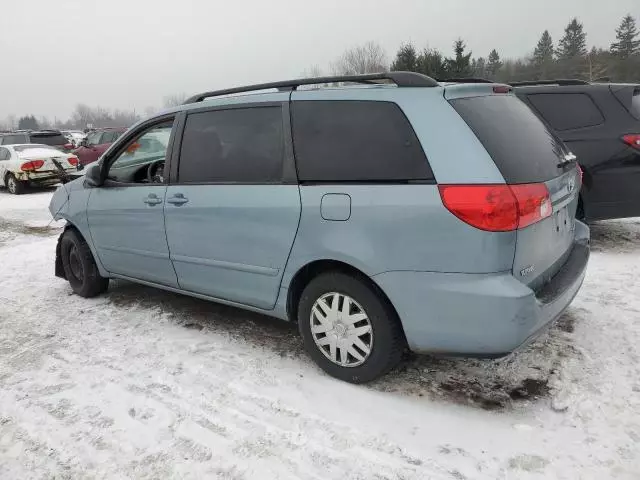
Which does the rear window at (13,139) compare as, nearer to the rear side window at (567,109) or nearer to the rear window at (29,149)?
the rear window at (29,149)

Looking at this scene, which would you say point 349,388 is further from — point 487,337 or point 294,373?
point 487,337

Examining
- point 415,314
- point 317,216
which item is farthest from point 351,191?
point 415,314

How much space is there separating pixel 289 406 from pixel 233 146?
5.64 feet

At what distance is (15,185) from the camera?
551 inches

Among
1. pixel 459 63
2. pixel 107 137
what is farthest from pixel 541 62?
pixel 107 137

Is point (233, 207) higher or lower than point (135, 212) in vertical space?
higher

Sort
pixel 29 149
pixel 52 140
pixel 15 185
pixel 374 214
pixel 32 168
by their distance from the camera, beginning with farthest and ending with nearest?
pixel 52 140, pixel 29 149, pixel 15 185, pixel 32 168, pixel 374 214

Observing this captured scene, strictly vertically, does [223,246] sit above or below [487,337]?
above

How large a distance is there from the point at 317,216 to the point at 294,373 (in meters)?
1.04

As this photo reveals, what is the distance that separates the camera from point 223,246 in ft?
11.3

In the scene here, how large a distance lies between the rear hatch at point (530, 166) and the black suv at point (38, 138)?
1949 centimetres

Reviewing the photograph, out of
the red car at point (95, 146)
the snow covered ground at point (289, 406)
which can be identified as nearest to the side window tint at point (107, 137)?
the red car at point (95, 146)

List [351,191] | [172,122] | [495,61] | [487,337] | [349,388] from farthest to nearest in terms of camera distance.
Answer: [495,61]
[172,122]
[349,388]
[351,191]
[487,337]

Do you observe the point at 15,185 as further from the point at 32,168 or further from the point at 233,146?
the point at 233,146
